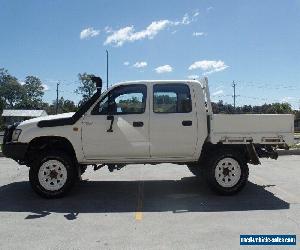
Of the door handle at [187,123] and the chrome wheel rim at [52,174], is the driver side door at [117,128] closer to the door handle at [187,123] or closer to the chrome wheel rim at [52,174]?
the chrome wheel rim at [52,174]

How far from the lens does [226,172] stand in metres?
8.62

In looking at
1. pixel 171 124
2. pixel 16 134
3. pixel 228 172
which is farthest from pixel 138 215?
pixel 16 134

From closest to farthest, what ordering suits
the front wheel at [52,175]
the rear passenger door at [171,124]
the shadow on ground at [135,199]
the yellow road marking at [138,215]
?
the yellow road marking at [138,215]
the shadow on ground at [135,199]
the front wheel at [52,175]
the rear passenger door at [171,124]

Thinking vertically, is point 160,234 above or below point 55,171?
below

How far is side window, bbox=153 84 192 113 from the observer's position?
28.3 ft

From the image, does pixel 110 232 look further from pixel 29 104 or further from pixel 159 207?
pixel 29 104

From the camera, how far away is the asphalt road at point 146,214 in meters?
5.77

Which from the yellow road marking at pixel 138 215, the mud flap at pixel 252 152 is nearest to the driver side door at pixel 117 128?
the yellow road marking at pixel 138 215

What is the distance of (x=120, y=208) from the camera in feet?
25.0

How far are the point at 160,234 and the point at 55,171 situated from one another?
127 inches

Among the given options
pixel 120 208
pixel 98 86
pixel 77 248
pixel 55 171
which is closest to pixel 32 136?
pixel 55 171

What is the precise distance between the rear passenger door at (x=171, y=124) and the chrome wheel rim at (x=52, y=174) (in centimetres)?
173

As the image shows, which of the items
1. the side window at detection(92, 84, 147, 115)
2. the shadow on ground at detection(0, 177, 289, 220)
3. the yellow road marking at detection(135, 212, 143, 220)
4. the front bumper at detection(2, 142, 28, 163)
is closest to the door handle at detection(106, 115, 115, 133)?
the side window at detection(92, 84, 147, 115)

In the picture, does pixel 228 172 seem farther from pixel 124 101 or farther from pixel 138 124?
pixel 124 101
